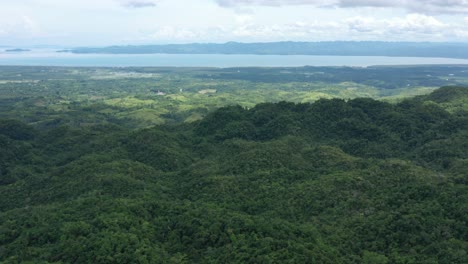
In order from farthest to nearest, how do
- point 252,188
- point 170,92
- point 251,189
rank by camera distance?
point 170,92 < point 252,188 < point 251,189

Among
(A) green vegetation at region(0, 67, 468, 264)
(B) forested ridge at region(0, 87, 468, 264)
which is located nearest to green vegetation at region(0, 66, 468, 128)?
(A) green vegetation at region(0, 67, 468, 264)

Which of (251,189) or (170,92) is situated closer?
(251,189)

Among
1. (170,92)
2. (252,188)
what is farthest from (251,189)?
(170,92)

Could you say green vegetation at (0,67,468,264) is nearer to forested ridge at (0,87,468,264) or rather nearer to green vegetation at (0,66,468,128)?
forested ridge at (0,87,468,264)

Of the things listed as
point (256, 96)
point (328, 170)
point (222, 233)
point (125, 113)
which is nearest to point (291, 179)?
point (328, 170)

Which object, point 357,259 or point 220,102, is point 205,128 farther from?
point 220,102

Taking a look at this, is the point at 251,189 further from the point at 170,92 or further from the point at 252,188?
the point at 170,92

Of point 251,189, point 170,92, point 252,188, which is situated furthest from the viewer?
point 170,92
